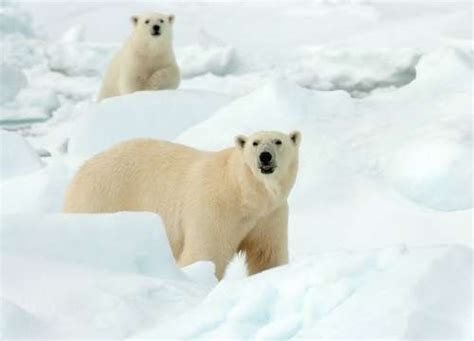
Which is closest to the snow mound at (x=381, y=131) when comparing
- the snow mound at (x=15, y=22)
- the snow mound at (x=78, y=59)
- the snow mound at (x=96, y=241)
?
the snow mound at (x=96, y=241)

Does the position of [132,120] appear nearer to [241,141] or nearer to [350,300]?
[241,141]

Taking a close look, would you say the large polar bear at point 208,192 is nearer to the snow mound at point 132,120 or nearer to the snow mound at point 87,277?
the snow mound at point 87,277

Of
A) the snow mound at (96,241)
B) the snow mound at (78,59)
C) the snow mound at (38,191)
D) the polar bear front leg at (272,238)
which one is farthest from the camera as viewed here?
the snow mound at (78,59)

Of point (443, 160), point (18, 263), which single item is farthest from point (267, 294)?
point (443, 160)

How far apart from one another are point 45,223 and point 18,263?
260 mm

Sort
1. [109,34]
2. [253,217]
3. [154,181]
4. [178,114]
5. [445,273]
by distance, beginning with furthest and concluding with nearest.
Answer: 1. [109,34]
2. [178,114]
3. [154,181]
4. [253,217]
5. [445,273]

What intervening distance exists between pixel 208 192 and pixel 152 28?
160 inches

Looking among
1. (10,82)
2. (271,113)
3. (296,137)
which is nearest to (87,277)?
(296,137)

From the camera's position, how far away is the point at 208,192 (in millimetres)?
4711

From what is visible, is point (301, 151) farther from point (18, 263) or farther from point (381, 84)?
point (381, 84)

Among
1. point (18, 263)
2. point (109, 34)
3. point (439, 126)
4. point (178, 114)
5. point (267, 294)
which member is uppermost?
point (267, 294)

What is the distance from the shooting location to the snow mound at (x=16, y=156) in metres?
7.81

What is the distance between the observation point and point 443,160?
6043mm

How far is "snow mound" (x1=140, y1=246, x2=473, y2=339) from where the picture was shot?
208 centimetres
